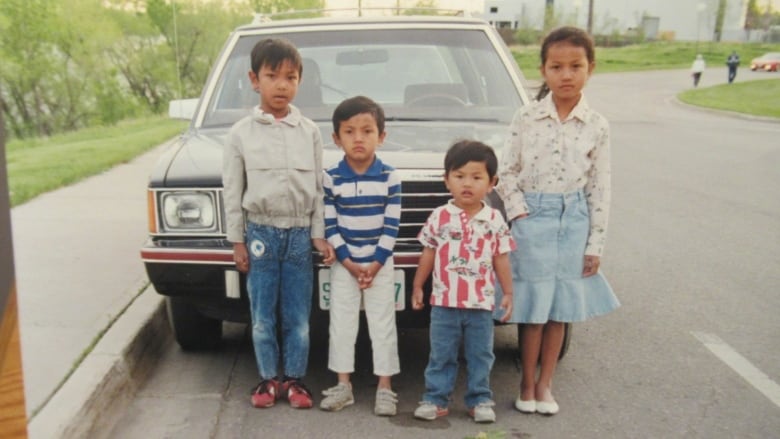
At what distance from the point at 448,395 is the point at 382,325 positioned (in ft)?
1.43

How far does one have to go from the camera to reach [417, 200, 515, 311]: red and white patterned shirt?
3311 mm

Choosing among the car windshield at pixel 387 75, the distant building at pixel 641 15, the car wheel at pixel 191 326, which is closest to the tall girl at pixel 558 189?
the car windshield at pixel 387 75

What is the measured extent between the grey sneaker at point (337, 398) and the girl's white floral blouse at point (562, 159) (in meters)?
1.10

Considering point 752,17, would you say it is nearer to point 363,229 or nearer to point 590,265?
point 590,265

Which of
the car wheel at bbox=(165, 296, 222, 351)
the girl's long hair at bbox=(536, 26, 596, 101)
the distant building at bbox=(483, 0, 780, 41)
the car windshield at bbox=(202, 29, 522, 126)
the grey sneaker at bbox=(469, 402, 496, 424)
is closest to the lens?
the girl's long hair at bbox=(536, 26, 596, 101)

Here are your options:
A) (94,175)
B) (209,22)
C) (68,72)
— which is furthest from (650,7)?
(94,175)

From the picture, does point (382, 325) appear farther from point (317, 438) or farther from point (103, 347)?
point (103, 347)

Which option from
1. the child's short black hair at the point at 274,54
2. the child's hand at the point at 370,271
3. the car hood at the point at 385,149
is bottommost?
the child's hand at the point at 370,271

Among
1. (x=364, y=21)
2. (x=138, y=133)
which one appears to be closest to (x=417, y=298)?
(x=364, y=21)

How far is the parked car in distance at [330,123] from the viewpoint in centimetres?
357

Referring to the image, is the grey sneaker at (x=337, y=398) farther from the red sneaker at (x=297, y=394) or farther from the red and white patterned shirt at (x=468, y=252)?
the red and white patterned shirt at (x=468, y=252)

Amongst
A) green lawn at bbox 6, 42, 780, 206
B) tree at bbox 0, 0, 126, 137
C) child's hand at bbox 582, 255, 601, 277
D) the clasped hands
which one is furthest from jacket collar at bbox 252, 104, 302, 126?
tree at bbox 0, 0, 126, 137

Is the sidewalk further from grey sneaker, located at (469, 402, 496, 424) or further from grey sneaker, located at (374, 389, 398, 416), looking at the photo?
grey sneaker, located at (469, 402, 496, 424)

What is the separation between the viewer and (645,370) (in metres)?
4.15
